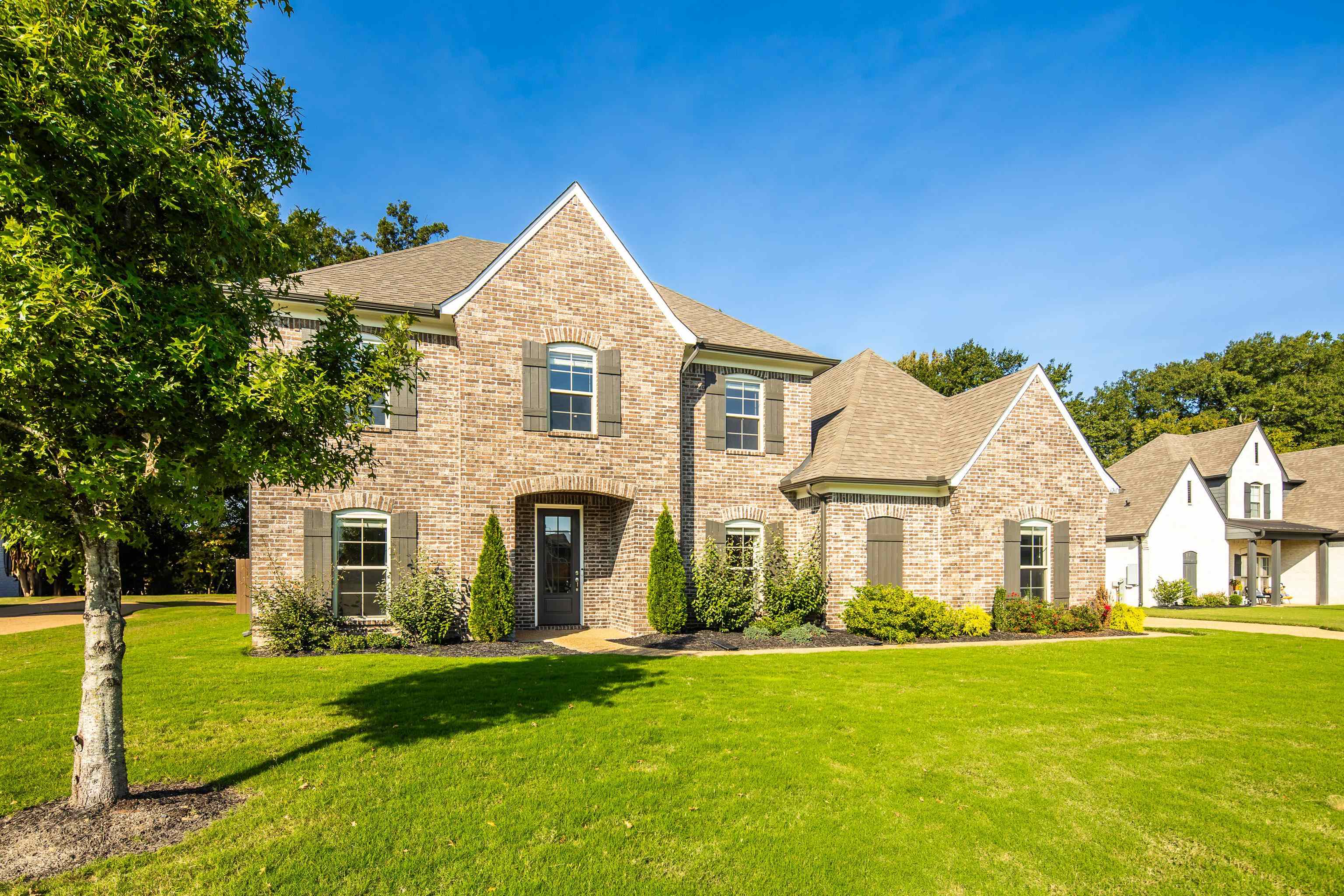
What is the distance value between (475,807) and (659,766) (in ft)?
5.67

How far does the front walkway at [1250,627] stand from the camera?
16953 mm

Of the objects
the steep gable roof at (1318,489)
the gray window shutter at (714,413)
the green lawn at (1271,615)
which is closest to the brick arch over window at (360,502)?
the gray window shutter at (714,413)

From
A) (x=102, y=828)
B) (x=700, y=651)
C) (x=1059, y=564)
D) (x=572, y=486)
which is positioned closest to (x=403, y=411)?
(x=572, y=486)

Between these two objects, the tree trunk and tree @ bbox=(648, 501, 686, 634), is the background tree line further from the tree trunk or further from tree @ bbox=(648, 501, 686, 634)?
the tree trunk

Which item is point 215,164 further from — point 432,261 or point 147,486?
point 432,261

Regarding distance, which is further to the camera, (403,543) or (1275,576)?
(1275,576)

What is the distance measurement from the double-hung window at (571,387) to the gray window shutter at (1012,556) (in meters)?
10.2

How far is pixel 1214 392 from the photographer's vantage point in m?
49.4

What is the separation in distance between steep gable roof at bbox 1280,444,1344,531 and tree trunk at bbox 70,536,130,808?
133 feet

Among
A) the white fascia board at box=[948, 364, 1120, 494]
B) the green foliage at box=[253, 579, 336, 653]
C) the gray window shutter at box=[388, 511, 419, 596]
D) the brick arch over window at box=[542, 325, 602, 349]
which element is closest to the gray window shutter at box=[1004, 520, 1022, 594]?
the white fascia board at box=[948, 364, 1120, 494]

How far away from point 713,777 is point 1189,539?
2856cm

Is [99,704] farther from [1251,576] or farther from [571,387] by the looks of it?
[1251,576]

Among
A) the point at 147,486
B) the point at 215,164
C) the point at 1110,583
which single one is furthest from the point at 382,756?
the point at 1110,583

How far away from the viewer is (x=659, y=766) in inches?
249
